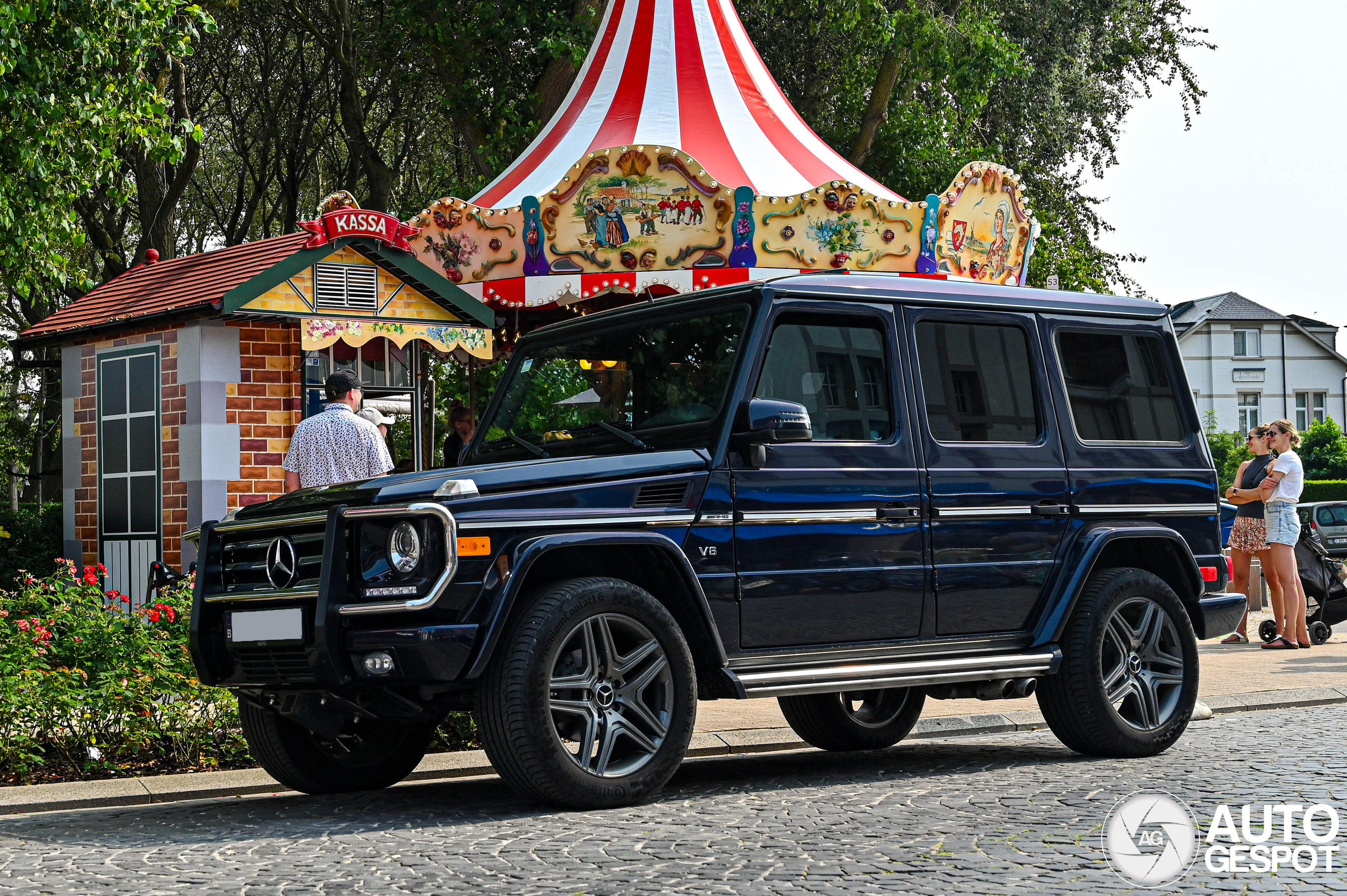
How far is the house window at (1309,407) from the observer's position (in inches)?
3462

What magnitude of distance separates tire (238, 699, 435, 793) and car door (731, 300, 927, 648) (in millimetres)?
1680

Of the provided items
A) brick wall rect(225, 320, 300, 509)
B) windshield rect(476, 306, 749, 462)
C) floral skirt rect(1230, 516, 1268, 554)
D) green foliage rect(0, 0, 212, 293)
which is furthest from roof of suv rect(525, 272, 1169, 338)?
green foliage rect(0, 0, 212, 293)

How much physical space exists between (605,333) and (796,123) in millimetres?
11735

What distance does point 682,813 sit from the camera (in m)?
6.42

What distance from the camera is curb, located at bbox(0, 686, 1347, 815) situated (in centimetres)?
719

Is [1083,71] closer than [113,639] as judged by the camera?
No

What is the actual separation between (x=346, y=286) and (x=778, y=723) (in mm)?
7029

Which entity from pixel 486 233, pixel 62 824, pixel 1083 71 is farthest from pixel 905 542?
pixel 1083 71

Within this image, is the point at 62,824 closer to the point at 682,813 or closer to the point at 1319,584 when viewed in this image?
the point at 682,813

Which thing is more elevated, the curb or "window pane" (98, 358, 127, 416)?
"window pane" (98, 358, 127, 416)

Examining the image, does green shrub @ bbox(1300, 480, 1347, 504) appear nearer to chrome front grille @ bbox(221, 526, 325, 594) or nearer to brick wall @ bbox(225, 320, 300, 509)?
brick wall @ bbox(225, 320, 300, 509)

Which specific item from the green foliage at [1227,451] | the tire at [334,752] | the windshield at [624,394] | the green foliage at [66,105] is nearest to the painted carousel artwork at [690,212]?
the green foliage at [66,105]

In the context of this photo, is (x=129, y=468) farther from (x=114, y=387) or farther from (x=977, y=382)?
(x=977, y=382)

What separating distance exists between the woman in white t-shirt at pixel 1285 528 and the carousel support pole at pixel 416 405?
7.75m
